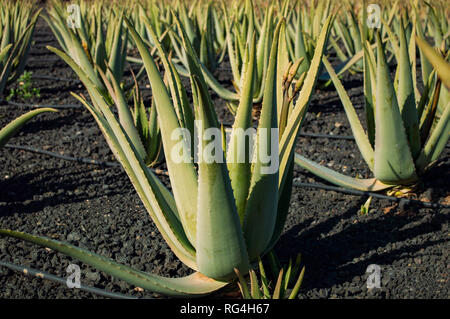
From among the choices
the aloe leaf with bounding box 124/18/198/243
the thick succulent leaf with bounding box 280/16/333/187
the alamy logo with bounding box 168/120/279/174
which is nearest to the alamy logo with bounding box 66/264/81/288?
the aloe leaf with bounding box 124/18/198/243

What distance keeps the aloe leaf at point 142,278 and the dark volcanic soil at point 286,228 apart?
0.24 metres

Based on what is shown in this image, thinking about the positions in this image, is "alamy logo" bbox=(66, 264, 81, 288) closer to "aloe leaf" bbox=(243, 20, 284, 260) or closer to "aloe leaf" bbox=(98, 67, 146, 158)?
"aloe leaf" bbox=(243, 20, 284, 260)

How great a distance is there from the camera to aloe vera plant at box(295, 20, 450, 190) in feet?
4.95

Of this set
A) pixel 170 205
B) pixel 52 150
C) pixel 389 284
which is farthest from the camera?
pixel 52 150

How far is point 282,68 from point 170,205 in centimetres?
43

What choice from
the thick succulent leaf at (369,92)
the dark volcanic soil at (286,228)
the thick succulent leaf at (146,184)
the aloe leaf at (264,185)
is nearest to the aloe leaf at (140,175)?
the thick succulent leaf at (146,184)

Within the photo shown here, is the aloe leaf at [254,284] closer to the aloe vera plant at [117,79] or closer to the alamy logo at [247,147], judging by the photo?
the alamy logo at [247,147]

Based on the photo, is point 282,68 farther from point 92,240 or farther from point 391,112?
point 92,240

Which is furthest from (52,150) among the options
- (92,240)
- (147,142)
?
(92,240)

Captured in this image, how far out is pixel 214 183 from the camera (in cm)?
90

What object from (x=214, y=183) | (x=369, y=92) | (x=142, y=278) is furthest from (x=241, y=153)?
(x=369, y=92)

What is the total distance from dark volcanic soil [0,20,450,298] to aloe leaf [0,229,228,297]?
242 millimetres

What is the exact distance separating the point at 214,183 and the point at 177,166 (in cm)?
15

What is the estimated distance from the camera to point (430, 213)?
163 cm
